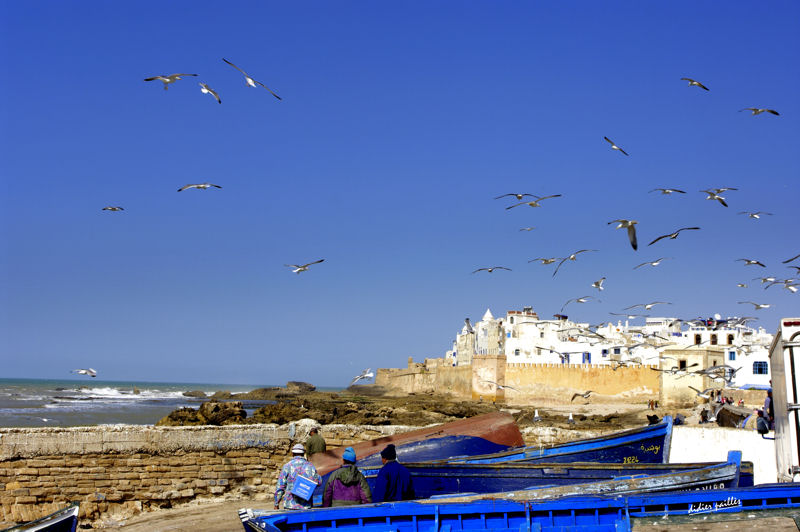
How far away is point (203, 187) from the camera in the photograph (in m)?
15.7

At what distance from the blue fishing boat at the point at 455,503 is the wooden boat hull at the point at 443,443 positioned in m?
4.06

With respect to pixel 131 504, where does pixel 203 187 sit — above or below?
above

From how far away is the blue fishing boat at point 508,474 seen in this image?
400 inches

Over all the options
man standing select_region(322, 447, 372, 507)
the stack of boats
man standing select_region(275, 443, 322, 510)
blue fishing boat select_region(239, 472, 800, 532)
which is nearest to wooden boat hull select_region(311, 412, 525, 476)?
the stack of boats

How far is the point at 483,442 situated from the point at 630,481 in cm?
553

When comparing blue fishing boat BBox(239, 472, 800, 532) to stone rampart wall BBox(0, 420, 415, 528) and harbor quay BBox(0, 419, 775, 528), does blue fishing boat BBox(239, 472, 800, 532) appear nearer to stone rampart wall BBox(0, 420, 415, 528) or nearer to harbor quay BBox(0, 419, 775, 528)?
harbor quay BBox(0, 419, 775, 528)

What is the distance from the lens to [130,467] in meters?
11.3

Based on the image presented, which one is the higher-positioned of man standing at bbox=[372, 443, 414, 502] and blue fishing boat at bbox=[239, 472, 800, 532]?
man standing at bbox=[372, 443, 414, 502]

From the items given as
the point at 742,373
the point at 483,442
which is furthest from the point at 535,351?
the point at 483,442

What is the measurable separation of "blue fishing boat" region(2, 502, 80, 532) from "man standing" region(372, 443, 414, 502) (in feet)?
10.3

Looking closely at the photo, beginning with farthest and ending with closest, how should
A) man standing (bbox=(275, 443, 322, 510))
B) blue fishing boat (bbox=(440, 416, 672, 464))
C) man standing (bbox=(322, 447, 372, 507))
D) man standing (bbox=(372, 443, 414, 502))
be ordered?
blue fishing boat (bbox=(440, 416, 672, 464)) → man standing (bbox=(372, 443, 414, 502)) → man standing (bbox=(275, 443, 322, 510)) → man standing (bbox=(322, 447, 372, 507))

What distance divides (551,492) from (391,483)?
186 centimetres

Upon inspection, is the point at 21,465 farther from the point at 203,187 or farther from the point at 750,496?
the point at 750,496

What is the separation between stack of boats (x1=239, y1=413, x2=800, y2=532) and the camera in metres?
7.11
